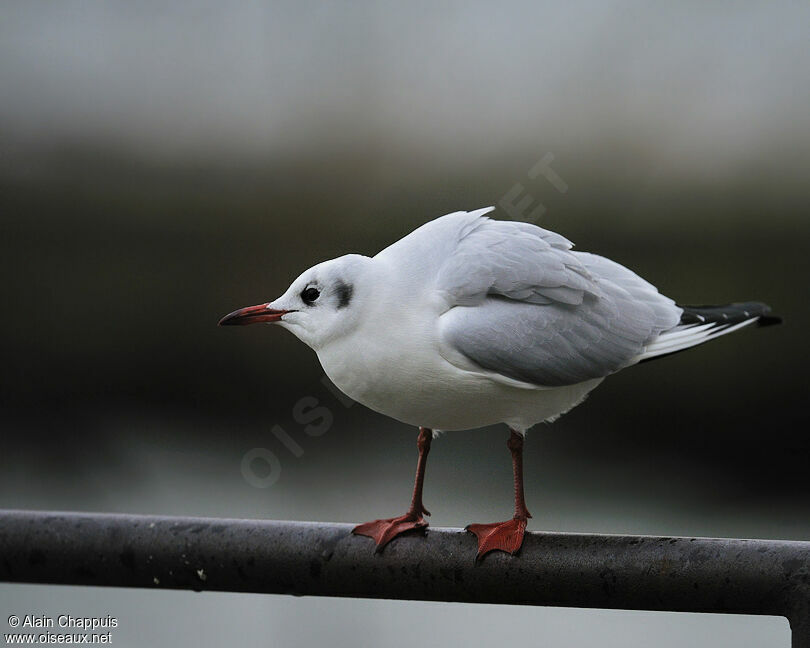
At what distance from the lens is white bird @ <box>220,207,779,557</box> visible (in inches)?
58.8

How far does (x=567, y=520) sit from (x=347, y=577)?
8.73ft

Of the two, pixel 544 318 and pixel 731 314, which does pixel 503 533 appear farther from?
pixel 731 314

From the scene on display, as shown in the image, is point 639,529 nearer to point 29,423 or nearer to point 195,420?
point 195,420

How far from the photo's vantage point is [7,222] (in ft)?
16.8

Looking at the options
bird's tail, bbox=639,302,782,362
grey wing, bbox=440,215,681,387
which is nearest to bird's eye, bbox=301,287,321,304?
grey wing, bbox=440,215,681,387

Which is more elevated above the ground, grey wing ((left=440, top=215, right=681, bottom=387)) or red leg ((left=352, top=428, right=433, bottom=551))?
→ grey wing ((left=440, top=215, right=681, bottom=387))

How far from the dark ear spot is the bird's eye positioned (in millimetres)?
32

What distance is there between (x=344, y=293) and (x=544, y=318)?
295 millimetres

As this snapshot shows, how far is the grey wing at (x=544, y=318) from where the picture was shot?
1.52 m

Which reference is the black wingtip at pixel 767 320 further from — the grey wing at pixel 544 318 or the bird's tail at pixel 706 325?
the grey wing at pixel 544 318

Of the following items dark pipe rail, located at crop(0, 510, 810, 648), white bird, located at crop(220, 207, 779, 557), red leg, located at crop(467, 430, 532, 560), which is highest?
white bird, located at crop(220, 207, 779, 557)

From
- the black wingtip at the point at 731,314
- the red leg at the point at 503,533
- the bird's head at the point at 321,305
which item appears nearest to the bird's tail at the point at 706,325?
the black wingtip at the point at 731,314

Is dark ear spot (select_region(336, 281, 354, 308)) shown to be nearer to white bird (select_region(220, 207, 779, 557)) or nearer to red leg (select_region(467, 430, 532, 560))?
white bird (select_region(220, 207, 779, 557))

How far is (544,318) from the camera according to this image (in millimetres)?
1608
